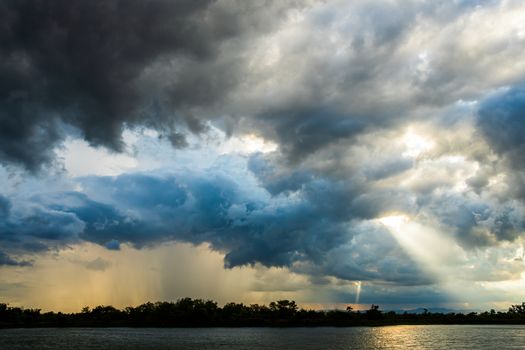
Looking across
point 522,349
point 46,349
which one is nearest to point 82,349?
point 46,349

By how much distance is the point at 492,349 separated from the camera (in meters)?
147

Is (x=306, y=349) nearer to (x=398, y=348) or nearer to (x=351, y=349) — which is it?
(x=351, y=349)

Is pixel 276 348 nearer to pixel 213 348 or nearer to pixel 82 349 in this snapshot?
pixel 213 348

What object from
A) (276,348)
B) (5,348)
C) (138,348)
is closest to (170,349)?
(138,348)

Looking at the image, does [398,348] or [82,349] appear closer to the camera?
[82,349]

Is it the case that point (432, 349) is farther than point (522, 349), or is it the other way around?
point (432, 349)

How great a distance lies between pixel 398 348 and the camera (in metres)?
159

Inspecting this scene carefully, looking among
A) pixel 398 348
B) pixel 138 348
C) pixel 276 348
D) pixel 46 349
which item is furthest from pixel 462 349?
pixel 46 349

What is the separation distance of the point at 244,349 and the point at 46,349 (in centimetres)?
6160

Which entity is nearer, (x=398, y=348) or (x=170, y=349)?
(x=170, y=349)

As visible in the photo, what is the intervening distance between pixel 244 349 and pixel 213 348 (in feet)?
42.1

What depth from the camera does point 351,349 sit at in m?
150

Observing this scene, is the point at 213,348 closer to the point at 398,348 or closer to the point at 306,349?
the point at 306,349

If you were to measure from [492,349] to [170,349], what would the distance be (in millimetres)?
101640
